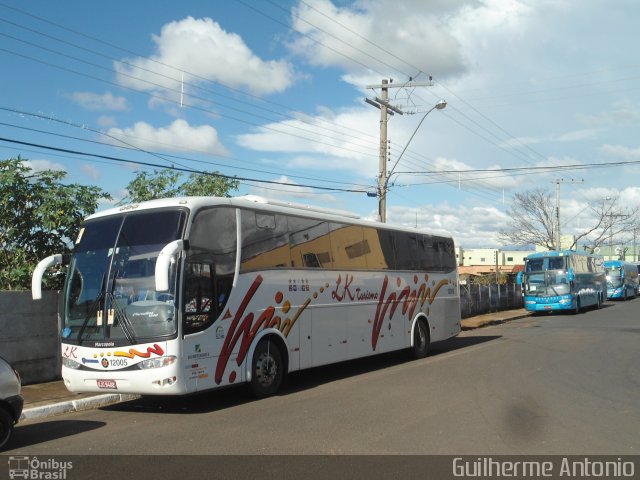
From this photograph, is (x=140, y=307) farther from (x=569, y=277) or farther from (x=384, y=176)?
(x=569, y=277)

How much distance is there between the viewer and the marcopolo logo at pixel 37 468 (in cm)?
609

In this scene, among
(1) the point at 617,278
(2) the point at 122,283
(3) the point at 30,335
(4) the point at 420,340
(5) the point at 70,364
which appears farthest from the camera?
(1) the point at 617,278

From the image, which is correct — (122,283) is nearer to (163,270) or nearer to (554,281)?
(163,270)

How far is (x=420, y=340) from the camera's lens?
16500 millimetres

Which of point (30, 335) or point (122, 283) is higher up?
point (122, 283)

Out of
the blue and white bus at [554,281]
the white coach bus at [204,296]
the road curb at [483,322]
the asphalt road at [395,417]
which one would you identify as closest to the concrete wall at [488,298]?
the road curb at [483,322]

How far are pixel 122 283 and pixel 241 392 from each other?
10.7 feet

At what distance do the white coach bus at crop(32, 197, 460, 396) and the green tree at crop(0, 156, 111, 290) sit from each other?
8.33 feet

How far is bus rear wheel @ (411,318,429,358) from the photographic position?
53.3ft

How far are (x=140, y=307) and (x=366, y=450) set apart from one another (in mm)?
4064

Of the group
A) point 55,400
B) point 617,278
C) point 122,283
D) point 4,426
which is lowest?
point 55,400

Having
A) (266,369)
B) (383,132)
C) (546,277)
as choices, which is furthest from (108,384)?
(546,277)

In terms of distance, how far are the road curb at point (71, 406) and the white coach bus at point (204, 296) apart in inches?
13.7

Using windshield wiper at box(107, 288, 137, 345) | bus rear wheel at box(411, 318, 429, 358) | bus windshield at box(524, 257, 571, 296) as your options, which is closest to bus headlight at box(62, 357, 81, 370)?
windshield wiper at box(107, 288, 137, 345)
